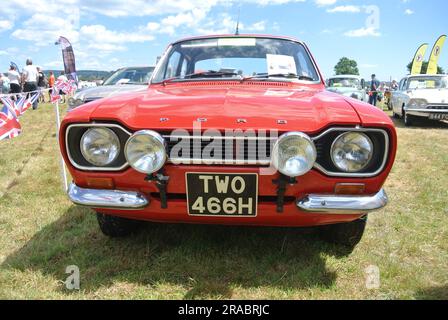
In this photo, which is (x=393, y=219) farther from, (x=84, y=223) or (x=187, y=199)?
(x=84, y=223)

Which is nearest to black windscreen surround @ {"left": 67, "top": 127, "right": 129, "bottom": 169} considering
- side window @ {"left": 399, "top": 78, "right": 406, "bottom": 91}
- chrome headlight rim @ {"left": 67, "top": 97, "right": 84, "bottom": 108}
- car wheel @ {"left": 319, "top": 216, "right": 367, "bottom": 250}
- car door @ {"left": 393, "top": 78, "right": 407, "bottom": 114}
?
car wheel @ {"left": 319, "top": 216, "right": 367, "bottom": 250}

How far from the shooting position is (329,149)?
2.03m

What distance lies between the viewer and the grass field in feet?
7.26

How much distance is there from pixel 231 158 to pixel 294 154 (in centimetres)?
33

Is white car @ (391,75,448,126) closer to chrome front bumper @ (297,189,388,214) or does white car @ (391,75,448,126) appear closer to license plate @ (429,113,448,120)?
license plate @ (429,113,448,120)

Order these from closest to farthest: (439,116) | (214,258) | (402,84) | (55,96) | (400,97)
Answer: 1. (214,258)
2. (55,96)
3. (439,116)
4. (400,97)
5. (402,84)

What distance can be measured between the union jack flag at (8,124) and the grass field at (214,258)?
118 centimetres

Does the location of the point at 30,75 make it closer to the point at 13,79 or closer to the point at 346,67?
the point at 13,79

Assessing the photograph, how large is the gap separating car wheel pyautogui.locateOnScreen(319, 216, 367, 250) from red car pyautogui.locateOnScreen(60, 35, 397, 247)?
0.44 m

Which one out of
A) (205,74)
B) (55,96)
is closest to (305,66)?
(205,74)

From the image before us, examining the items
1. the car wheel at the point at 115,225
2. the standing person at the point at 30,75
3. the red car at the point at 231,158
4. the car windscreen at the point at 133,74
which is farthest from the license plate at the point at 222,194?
the standing person at the point at 30,75

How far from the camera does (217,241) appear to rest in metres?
2.76
